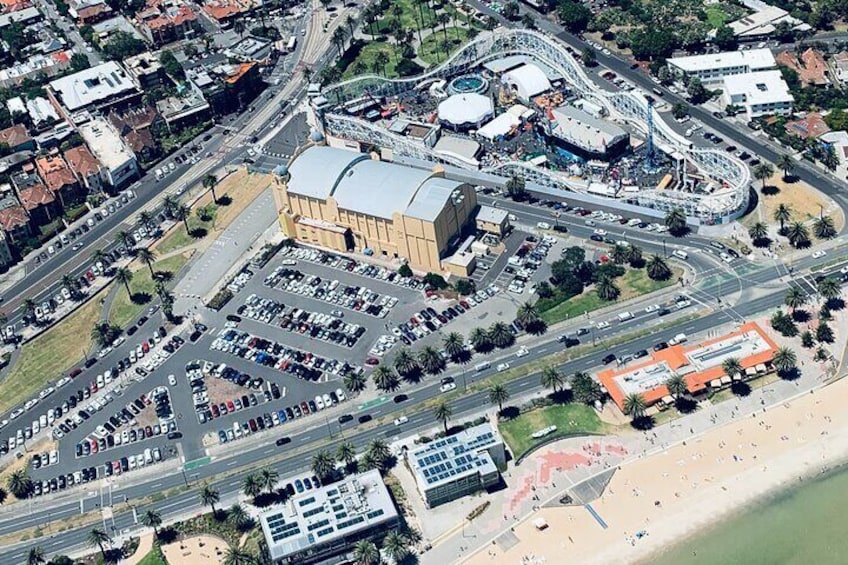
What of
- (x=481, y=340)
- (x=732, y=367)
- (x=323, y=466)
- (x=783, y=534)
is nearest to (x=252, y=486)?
(x=323, y=466)

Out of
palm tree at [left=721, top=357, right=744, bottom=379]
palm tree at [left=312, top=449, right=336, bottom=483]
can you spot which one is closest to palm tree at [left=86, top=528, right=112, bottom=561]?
palm tree at [left=312, top=449, right=336, bottom=483]

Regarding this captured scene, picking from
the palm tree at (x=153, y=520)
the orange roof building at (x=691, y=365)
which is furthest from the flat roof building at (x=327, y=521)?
the orange roof building at (x=691, y=365)

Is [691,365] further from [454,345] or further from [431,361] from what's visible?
[431,361]

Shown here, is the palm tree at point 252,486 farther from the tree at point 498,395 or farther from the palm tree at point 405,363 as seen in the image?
the tree at point 498,395

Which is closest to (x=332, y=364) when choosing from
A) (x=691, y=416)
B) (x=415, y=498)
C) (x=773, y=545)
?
(x=415, y=498)

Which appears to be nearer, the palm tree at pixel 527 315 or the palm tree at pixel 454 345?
the palm tree at pixel 454 345

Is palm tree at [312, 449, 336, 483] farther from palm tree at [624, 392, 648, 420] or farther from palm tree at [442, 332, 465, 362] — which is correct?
palm tree at [624, 392, 648, 420]
